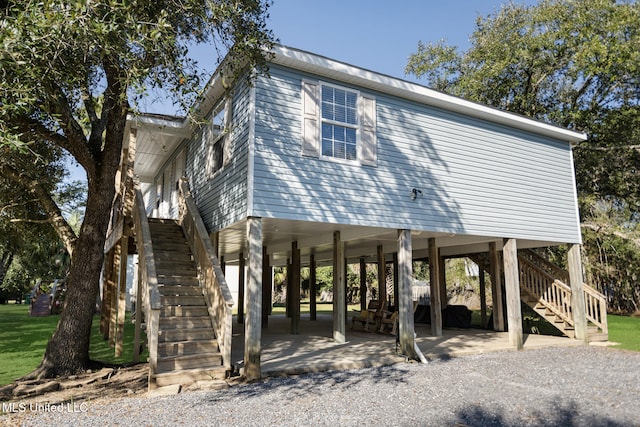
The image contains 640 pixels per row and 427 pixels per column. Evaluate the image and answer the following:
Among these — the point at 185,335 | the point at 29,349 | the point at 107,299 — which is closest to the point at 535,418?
the point at 185,335

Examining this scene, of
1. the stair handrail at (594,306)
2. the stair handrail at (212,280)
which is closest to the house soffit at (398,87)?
the stair handrail at (212,280)

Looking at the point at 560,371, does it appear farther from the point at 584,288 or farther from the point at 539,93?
the point at 539,93

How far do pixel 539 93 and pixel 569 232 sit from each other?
1045 cm

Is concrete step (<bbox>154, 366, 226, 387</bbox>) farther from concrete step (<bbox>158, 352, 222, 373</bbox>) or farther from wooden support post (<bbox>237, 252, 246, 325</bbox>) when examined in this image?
wooden support post (<bbox>237, 252, 246, 325</bbox>)

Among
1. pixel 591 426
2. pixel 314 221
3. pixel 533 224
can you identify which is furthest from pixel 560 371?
pixel 314 221

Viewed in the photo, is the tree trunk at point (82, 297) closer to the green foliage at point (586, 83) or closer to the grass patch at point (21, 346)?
the grass patch at point (21, 346)

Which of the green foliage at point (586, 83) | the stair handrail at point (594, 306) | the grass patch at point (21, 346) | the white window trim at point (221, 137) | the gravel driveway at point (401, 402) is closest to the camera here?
the gravel driveway at point (401, 402)

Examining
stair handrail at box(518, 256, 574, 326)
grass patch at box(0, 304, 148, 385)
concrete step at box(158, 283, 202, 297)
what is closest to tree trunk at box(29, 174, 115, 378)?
grass patch at box(0, 304, 148, 385)

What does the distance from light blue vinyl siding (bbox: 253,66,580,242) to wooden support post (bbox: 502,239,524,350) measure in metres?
0.47

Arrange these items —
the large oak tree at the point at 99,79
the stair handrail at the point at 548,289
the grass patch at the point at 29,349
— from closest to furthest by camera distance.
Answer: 1. the large oak tree at the point at 99,79
2. the grass patch at the point at 29,349
3. the stair handrail at the point at 548,289

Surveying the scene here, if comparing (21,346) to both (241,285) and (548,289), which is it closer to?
(241,285)

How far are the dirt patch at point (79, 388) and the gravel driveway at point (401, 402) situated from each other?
560 mm

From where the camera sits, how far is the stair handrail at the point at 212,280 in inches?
285

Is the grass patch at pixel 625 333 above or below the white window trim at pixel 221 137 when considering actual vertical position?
below
